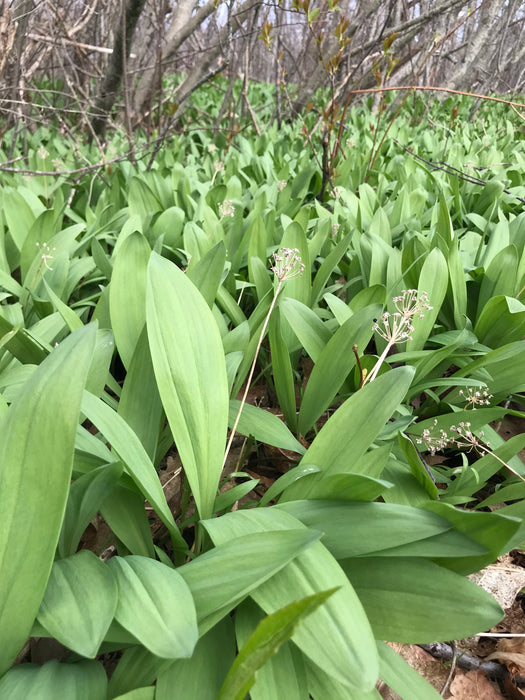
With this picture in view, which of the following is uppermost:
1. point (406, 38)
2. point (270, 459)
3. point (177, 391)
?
point (406, 38)

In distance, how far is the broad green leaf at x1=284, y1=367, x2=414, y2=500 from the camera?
79cm

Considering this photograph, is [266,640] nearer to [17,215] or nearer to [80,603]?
[80,603]

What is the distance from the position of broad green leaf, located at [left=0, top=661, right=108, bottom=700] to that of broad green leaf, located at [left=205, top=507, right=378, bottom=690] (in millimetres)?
201

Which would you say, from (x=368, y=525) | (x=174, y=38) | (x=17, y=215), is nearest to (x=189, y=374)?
(x=368, y=525)

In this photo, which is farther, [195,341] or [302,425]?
[302,425]

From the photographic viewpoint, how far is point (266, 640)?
507mm

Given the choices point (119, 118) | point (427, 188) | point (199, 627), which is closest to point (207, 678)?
point (199, 627)

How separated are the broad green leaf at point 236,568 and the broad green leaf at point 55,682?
0.44 feet

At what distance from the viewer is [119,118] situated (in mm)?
4707

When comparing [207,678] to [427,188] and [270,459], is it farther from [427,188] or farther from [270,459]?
[427,188]

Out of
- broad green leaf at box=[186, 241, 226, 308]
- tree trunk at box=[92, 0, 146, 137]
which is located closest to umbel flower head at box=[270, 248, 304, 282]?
broad green leaf at box=[186, 241, 226, 308]

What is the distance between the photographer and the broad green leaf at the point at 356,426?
794 millimetres

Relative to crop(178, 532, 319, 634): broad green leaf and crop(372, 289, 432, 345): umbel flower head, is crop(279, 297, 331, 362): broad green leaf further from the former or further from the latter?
crop(178, 532, 319, 634): broad green leaf

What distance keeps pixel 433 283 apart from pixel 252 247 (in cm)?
52
